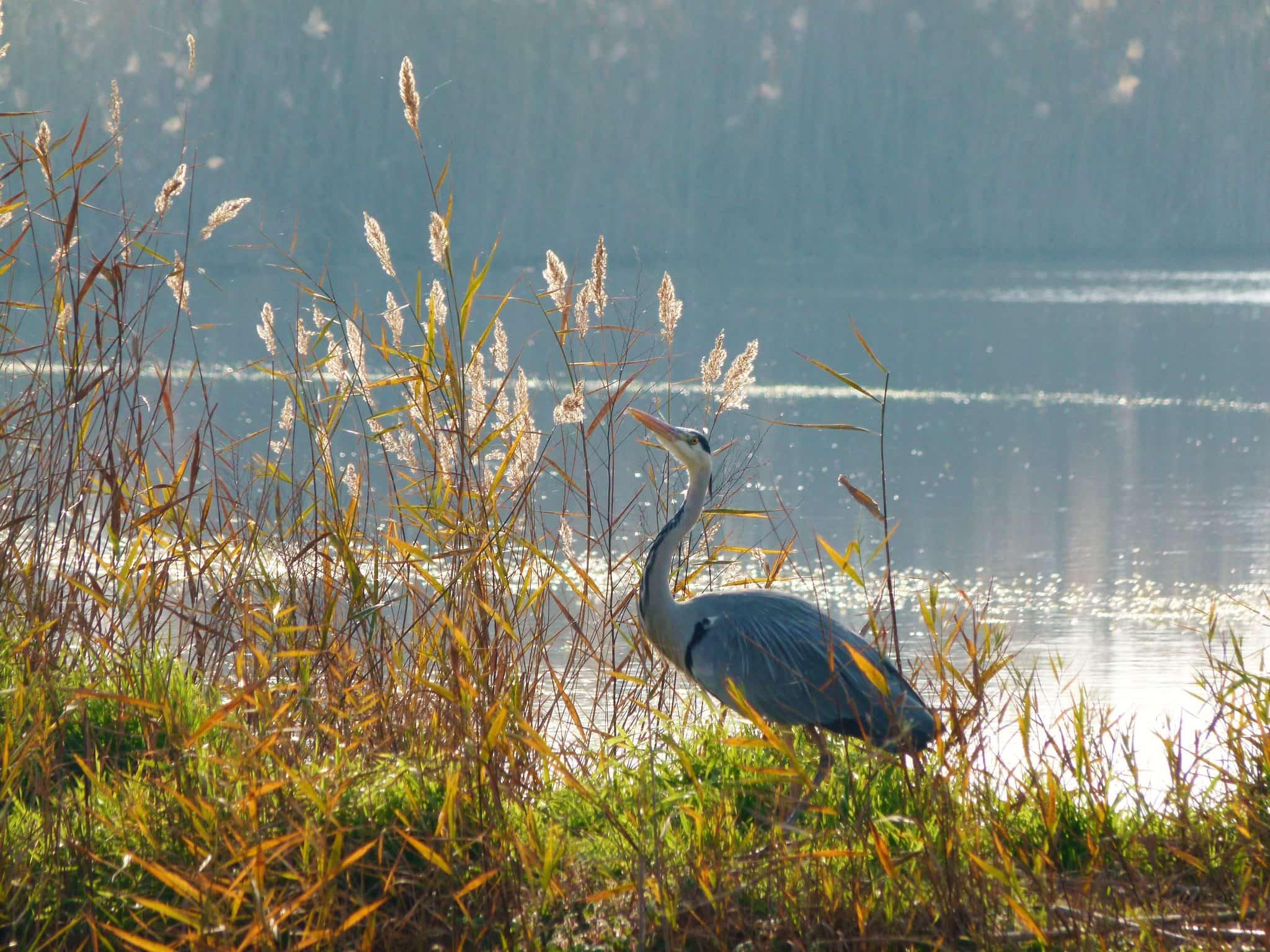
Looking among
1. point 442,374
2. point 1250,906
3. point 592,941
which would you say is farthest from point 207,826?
point 1250,906

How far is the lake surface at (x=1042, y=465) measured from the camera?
6449 mm

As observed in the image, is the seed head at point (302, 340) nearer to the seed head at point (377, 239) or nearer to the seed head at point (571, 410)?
the seed head at point (377, 239)

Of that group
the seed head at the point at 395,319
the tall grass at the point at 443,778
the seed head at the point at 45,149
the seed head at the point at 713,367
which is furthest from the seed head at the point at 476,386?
the seed head at the point at 45,149

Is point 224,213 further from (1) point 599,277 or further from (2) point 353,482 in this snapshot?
(1) point 599,277

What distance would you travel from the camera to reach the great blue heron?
9.55 ft

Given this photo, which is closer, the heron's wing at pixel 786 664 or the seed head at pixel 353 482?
the heron's wing at pixel 786 664

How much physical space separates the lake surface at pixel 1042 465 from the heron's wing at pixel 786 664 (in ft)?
0.92

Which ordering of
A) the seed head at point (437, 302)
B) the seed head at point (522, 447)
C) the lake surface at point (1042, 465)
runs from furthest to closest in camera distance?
the lake surface at point (1042, 465)
the seed head at point (437, 302)
the seed head at point (522, 447)

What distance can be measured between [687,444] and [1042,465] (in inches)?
377

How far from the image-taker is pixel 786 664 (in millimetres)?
2904

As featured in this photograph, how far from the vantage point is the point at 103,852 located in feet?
7.84

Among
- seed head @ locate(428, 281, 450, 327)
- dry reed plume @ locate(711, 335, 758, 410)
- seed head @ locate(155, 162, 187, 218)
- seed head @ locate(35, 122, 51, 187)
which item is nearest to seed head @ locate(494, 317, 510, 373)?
seed head @ locate(428, 281, 450, 327)

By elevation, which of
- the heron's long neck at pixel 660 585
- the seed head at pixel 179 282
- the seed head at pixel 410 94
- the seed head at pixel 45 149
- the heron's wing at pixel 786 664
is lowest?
the heron's wing at pixel 786 664

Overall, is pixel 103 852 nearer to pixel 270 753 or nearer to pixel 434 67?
pixel 270 753
